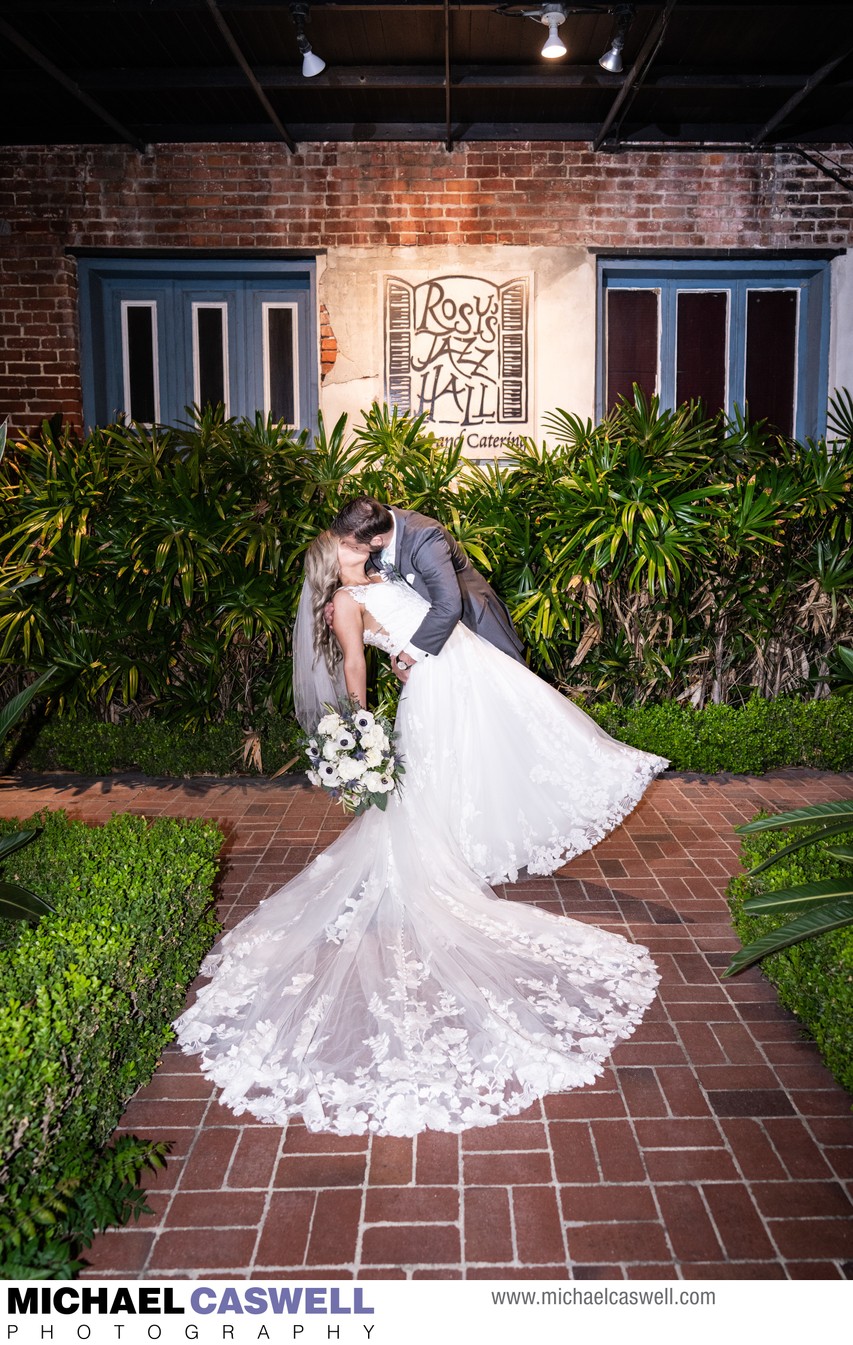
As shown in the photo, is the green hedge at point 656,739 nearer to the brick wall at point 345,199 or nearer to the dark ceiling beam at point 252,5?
the brick wall at point 345,199

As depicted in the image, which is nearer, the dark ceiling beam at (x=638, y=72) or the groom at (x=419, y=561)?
the groom at (x=419, y=561)

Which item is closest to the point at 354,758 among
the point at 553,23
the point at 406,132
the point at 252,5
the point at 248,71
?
the point at 553,23

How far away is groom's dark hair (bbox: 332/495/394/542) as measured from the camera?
166 inches

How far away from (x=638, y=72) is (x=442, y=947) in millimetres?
6299

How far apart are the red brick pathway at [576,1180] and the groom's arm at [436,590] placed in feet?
5.75

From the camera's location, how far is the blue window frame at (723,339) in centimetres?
886

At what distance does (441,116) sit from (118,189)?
110 inches

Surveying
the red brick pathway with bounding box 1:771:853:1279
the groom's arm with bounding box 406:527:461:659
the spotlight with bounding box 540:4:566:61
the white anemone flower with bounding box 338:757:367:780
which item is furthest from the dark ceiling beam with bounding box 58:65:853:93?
the red brick pathway with bounding box 1:771:853:1279

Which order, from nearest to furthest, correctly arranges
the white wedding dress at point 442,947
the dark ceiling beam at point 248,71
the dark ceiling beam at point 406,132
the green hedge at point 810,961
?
the green hedge at point 810,961 < the white wedding dress at point 442,947 < the dark ceiling beam at point 248,71 < the dark ceiling beam at point 406,132

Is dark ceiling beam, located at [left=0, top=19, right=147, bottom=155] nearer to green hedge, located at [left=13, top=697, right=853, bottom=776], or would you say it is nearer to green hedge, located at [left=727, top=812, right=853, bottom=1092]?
green hedge, located at [left=13, top=697, right=853, bottom=776]

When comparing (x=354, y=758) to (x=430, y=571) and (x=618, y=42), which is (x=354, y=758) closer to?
(x=430, y=571)

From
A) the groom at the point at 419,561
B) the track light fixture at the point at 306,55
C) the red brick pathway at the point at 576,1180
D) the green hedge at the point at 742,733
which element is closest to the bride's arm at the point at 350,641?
the groom at the point at 419,561

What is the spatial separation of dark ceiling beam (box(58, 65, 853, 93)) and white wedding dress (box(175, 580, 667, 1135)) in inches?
197
